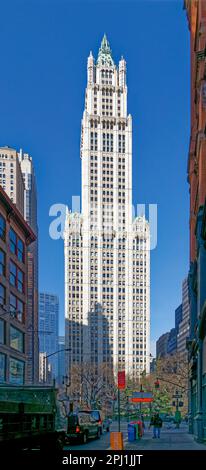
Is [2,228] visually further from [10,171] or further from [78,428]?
[10,171]

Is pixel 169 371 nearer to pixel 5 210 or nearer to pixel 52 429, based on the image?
pixel 5 210

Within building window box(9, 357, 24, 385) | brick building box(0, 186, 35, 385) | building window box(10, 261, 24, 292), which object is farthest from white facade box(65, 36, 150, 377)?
building window box(9, 357, 24, 385)

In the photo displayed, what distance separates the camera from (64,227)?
143875mm

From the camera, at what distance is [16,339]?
80938 mm

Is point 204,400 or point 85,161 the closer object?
point 204,400

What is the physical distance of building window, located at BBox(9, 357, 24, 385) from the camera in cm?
7694

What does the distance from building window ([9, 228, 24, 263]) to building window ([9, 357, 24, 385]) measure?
42.9 ft

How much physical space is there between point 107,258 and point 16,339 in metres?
78.0

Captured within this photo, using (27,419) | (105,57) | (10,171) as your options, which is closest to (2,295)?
(10,171)

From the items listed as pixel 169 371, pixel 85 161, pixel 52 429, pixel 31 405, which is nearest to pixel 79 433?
pixel 52 429

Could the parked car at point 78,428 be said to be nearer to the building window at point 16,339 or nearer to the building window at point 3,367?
the building window at point 3,367

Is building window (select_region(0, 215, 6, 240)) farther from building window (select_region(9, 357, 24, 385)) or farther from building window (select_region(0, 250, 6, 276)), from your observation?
building window (select_region(9, 357, 24, 385))

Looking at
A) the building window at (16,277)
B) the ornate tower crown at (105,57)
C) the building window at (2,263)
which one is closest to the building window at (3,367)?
the building window at (2,263)
